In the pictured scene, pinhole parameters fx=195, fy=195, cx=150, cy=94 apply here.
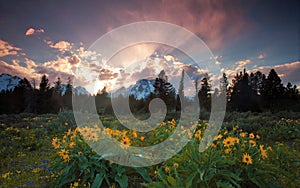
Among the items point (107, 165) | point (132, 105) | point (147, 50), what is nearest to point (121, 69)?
point (147, 50)

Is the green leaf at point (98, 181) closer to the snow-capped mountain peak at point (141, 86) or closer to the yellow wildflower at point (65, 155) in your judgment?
the yellow wildflower at point (65, 155)

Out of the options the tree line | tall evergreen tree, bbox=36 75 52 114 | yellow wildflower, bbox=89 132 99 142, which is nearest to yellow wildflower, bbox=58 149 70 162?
yellow wildflower, bbox=89 132 99 142

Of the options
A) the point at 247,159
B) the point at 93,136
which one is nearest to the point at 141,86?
the point at 93,136

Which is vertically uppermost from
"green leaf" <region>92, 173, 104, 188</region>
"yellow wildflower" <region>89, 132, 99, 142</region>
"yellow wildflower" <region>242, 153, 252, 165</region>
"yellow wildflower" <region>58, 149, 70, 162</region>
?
"yellow wildflower" <region>89, 132, 99, 142</region>

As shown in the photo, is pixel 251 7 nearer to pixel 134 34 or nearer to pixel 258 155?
pixel 134 34

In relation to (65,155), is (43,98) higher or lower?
higher

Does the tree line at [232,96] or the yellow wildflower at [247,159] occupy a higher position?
the tree line at [232,96]

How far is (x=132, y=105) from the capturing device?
73.0 feet

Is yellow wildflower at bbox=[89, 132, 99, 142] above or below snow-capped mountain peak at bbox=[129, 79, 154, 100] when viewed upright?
below

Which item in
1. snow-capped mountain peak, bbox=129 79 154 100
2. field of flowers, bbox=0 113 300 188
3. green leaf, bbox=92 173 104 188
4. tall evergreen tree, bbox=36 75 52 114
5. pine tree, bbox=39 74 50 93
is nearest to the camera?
field of flowers, bbox=0 113 300 188

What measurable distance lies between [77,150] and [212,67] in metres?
4.23

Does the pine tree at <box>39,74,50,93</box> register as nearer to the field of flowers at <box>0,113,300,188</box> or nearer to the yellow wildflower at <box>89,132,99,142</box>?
the field of flowers at <box>0,113,300,188</box>

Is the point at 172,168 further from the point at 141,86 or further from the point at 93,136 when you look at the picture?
the point at 141,86

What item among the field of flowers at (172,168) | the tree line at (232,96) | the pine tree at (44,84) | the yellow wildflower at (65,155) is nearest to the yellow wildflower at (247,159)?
the field of flowers at (172,168)
